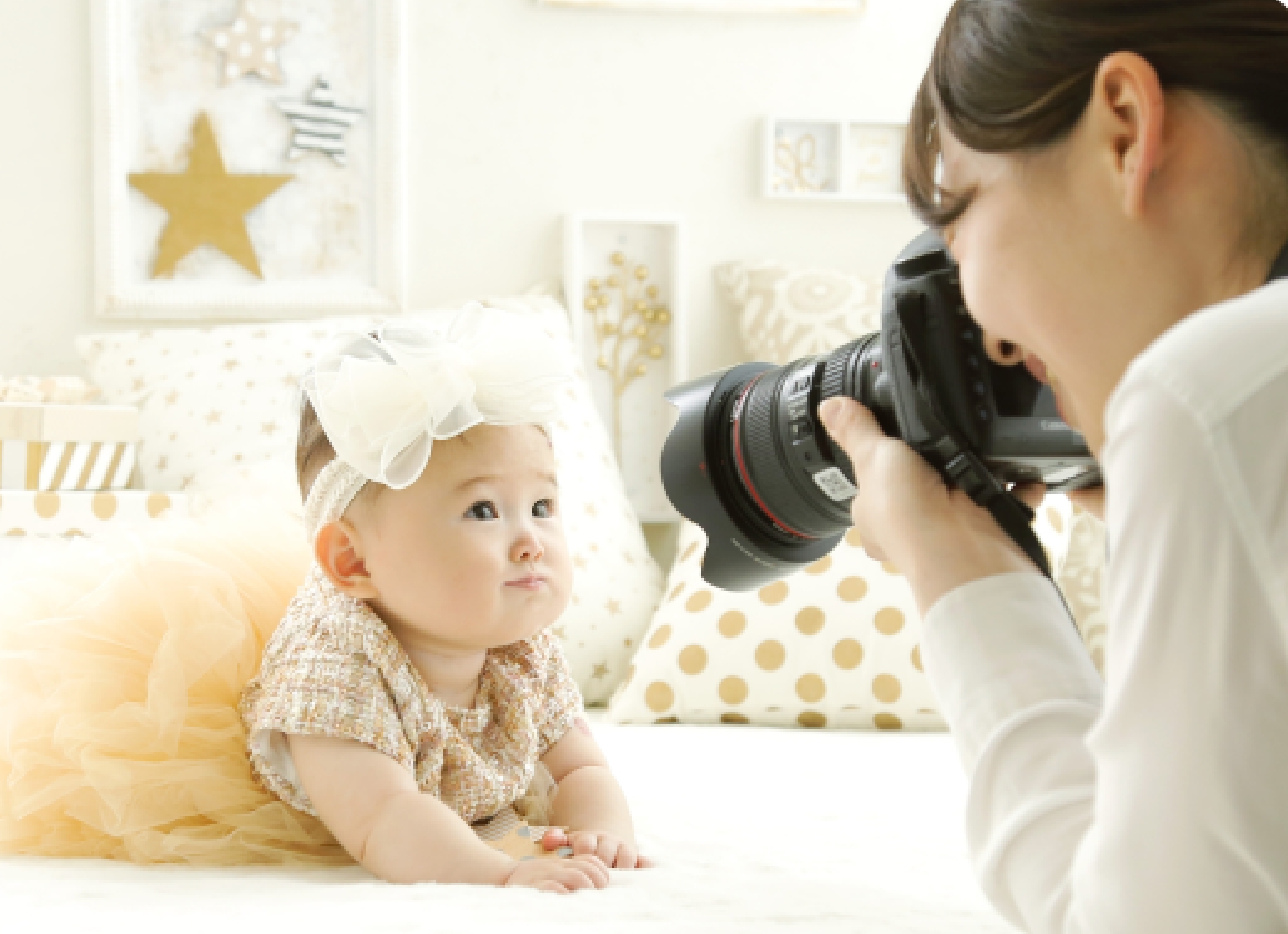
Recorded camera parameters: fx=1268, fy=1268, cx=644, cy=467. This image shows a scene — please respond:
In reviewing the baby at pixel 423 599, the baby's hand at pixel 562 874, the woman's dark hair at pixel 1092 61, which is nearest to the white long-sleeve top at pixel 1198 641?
the woman's dark hair at pixel 1092 61

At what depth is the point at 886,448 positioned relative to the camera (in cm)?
70

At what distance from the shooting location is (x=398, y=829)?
91cm

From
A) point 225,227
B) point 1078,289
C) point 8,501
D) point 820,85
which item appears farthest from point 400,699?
point 820,85

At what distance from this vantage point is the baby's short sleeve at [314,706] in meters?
0.95

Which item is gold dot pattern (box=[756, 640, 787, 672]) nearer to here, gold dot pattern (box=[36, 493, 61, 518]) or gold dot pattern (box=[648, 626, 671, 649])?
gold dot pattern (box=[648, 626, 671, 649])

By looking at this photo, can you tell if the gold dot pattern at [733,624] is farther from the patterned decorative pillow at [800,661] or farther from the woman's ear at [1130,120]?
the woman's ear at [1130,120]

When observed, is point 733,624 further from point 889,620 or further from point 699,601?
point 889,620

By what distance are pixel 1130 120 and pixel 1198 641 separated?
230mm

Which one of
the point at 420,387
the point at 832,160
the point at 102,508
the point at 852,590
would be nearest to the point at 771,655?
the point at 852,590

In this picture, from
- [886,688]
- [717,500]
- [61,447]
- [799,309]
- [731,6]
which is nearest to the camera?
[717,500]

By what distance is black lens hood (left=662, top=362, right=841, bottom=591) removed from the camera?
953 mm

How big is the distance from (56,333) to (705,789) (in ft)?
4.87

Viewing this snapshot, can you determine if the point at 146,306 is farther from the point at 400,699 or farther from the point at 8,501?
the point at 400,699

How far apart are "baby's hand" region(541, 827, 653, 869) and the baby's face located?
0.17 metres
